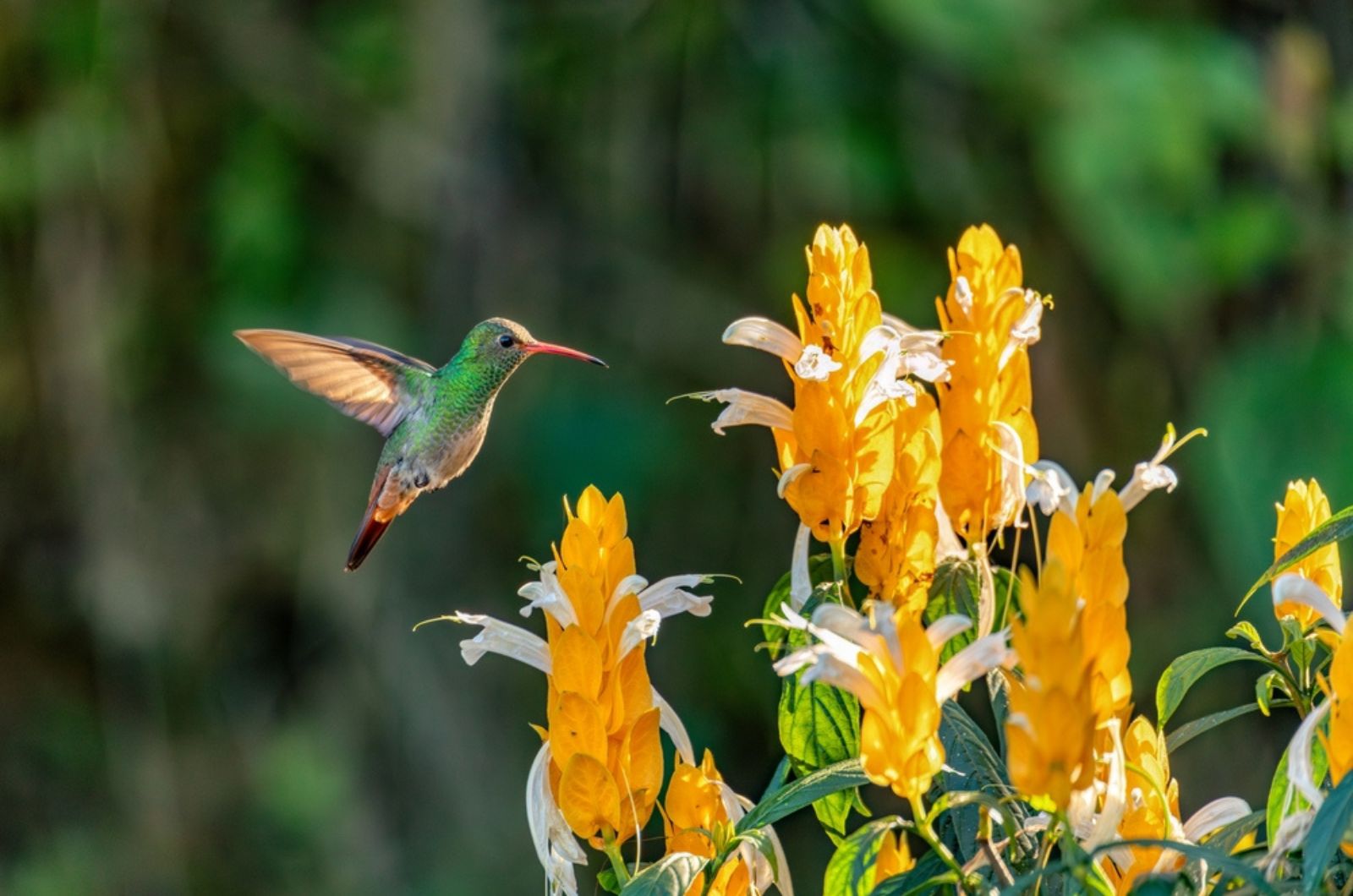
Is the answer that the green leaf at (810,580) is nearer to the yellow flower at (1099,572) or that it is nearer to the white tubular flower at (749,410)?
the white tubular flower at (749,410)

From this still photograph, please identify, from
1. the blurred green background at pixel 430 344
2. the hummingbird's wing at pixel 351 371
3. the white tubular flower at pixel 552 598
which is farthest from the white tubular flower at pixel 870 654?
the blurred green background at pixel 430 344

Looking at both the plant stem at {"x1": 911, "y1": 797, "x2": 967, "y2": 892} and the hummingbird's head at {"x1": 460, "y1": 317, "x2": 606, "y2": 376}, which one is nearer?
the plant stem at {"x1": 911, "y1": 797, "x2": 967, "y2": 892}

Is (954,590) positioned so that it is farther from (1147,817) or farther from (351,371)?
(351,371)

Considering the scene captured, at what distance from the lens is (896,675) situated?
0.50 meters

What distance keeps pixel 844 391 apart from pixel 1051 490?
0.31ft

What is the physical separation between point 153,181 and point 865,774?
109 inches

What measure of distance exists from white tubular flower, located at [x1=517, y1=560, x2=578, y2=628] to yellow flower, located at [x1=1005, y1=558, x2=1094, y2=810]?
0.18m

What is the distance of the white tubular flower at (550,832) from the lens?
2.05 feet

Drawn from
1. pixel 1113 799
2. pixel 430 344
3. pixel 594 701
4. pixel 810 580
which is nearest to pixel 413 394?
pixel 810 580

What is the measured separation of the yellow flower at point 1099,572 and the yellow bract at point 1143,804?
41 mm

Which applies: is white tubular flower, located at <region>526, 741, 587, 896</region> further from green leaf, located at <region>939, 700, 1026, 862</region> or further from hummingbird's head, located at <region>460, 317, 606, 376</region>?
hummingbird's head, located at <region>460, 317, 606, 376</region>

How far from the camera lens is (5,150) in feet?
9.60

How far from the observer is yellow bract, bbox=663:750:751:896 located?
2.00 feet

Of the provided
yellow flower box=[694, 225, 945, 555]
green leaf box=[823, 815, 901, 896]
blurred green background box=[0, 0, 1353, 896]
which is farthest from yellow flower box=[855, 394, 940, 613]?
blurred green background box=[0, 0, 1353, 896]
